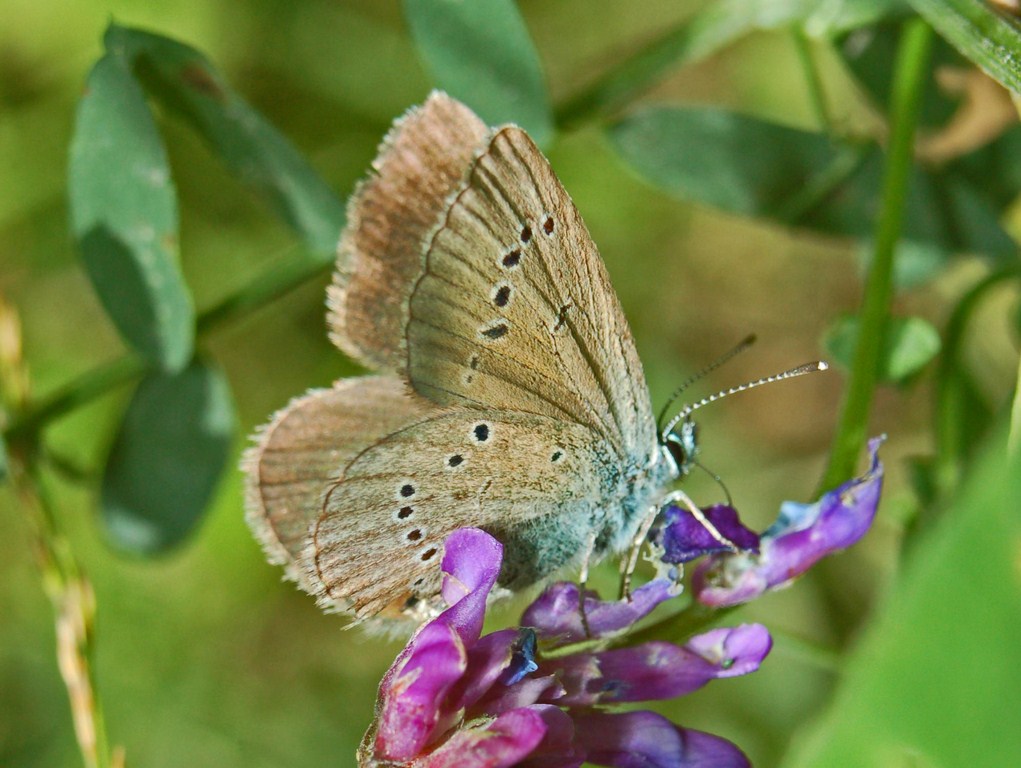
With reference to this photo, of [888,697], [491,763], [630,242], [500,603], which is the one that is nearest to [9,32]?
[630,242]

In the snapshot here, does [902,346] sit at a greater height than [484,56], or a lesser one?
lesser

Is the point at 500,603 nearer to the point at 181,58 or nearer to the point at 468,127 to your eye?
the point at 468,127

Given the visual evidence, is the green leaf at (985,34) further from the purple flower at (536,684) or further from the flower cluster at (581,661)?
the purple flower at (536,684)

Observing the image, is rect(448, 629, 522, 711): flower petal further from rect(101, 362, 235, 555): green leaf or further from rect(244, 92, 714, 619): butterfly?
rect(101, 362, 235, 555): green leaf

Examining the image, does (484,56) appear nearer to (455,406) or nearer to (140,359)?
(455,406)

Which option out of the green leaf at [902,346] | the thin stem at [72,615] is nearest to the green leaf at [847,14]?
the green leaf at [902,346]

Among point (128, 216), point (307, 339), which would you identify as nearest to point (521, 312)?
point (128, 216)
